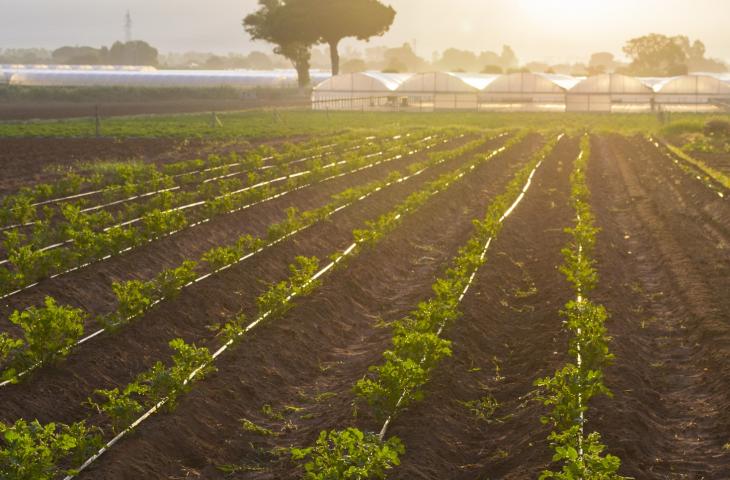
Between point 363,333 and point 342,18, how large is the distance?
74115mm

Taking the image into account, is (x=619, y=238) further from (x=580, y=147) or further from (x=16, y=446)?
(x=580, y=147)

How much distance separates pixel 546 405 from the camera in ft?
30.8

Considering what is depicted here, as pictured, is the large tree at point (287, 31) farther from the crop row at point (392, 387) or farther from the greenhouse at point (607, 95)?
the crop row at point (392, 387)

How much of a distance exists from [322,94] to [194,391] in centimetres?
6115

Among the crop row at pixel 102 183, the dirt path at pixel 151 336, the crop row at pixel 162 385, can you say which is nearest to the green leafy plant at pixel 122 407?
the crop row at pixel 162 385

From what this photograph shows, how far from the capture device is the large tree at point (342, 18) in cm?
8344

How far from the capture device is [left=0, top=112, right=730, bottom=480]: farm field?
8.45m

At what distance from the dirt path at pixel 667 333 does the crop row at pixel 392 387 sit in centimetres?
159

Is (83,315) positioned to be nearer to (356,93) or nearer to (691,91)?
(356,93)

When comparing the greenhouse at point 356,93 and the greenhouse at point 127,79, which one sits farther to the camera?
the greenhouse at point 127,79

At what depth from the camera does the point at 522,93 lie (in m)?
68.1

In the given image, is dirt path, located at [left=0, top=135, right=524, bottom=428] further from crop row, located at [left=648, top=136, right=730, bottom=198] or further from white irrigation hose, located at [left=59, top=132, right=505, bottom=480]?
crop row, located at [left=648, top=136, right=730, bottom=198]

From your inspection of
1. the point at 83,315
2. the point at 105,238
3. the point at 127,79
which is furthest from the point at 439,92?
the point at 83,315

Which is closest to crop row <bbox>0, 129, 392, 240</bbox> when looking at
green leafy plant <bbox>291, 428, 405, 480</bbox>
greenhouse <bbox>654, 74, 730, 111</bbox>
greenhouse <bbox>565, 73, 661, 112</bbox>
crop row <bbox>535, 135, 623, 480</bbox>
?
crop row <bbox>535, 135, 623, 480</bbox>
